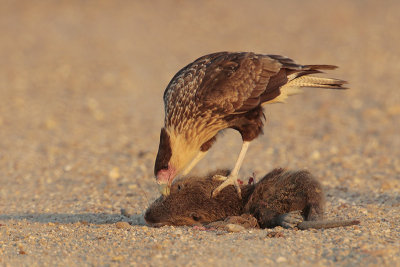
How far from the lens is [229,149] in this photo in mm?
11625

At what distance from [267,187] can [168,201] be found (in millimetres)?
1008

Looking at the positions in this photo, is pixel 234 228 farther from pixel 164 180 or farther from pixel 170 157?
pixel 170 157

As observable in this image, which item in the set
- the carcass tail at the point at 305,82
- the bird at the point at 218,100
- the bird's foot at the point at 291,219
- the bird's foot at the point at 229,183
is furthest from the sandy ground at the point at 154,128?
the carcass tail at the point at 305,82

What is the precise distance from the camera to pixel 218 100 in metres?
7.06

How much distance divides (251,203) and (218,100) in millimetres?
1286

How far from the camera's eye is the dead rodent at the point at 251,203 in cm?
614

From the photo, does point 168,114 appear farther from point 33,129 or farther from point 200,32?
point 200,32

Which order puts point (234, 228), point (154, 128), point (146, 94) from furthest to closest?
1. point (146, 94)
2. point (154, 128)
3. point (234, 228)

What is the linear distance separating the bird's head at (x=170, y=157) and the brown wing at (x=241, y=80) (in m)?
0.50

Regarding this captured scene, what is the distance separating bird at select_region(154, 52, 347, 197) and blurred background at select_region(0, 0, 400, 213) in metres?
1.04

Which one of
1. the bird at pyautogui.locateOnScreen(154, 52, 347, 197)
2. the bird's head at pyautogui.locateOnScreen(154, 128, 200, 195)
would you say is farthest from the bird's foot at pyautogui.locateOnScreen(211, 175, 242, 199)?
the bird's head at pyautogui.locateOnScreen(154, 128, 200, 195)

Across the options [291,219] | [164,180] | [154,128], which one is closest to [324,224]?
[291,219]

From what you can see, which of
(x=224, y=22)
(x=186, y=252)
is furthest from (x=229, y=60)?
(x=224, y=22)

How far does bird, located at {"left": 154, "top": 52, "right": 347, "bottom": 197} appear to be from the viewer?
6.76 m
